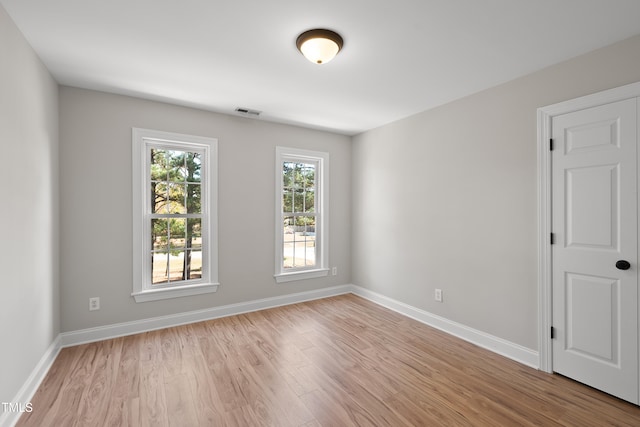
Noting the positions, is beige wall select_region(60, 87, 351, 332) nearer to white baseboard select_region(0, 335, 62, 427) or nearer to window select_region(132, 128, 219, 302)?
window select_region(132, 128, 219, 302)

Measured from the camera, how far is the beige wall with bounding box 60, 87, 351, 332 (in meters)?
3.02

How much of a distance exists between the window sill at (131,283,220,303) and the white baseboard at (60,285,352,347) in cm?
23

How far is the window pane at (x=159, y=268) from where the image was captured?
3502mm

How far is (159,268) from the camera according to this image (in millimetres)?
3535

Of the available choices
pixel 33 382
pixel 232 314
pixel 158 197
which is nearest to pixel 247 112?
pixel 158 197

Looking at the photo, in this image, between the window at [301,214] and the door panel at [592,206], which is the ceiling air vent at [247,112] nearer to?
the window at [301,214]

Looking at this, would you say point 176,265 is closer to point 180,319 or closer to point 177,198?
point 180,319

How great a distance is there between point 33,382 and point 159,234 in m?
1.68

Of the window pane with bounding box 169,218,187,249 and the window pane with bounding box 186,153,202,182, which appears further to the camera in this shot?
the window pane with bounding box 186,153,202,182

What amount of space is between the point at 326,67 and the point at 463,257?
7.99 feet

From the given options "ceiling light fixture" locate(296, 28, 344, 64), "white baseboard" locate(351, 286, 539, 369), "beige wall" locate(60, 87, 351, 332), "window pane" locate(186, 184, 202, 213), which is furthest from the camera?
"window pane" locate(186, 184, 202, 213)

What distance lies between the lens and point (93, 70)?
2.67 metres

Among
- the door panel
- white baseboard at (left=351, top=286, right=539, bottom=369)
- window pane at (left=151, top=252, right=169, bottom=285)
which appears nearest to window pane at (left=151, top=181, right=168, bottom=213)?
window pane at (left=151, top=252, right=169, bottom=285)

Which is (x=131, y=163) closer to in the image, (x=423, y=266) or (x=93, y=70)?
(x=93, y=70)
